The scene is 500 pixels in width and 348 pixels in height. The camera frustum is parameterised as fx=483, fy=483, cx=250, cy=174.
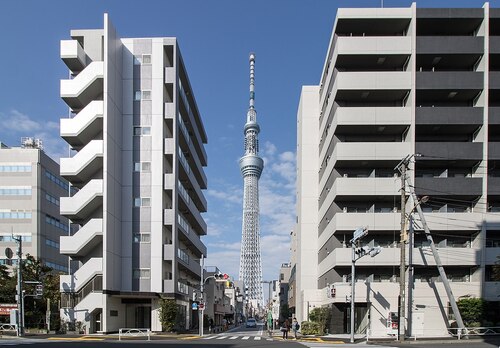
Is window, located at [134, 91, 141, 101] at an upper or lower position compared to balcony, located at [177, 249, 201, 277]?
upper

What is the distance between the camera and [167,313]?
42.7m

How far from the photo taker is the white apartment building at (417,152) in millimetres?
43156

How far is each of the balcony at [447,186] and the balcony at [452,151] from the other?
1.99 m

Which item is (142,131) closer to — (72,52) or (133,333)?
(72,52)

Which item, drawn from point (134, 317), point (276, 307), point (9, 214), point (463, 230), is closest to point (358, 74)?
point (463, 230)

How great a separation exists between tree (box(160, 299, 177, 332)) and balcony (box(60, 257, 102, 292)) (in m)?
6.46

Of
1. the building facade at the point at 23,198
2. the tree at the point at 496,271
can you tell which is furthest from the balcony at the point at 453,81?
the building facade at the point at 23,198

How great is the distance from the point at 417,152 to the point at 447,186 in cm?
405

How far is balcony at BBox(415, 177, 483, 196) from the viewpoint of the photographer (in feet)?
143

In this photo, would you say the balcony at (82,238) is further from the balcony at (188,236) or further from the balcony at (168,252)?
the balcony at (188,236)

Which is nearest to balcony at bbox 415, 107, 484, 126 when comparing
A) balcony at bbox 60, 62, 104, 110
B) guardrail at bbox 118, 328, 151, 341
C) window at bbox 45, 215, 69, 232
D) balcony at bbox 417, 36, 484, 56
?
balcony at bbox 417, 36, 484, 56

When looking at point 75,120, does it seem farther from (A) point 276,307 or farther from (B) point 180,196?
(A) point 276,307

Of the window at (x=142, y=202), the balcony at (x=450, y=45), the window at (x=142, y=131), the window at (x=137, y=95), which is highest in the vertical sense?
the balcony at (x=450, y=45)

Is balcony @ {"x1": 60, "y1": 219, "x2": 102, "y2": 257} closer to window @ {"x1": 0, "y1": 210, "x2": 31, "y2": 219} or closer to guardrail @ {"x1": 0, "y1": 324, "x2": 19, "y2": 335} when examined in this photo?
guardrail @ {"x1": 0, "y1": 324, "x2": 19, "y2": 335}
